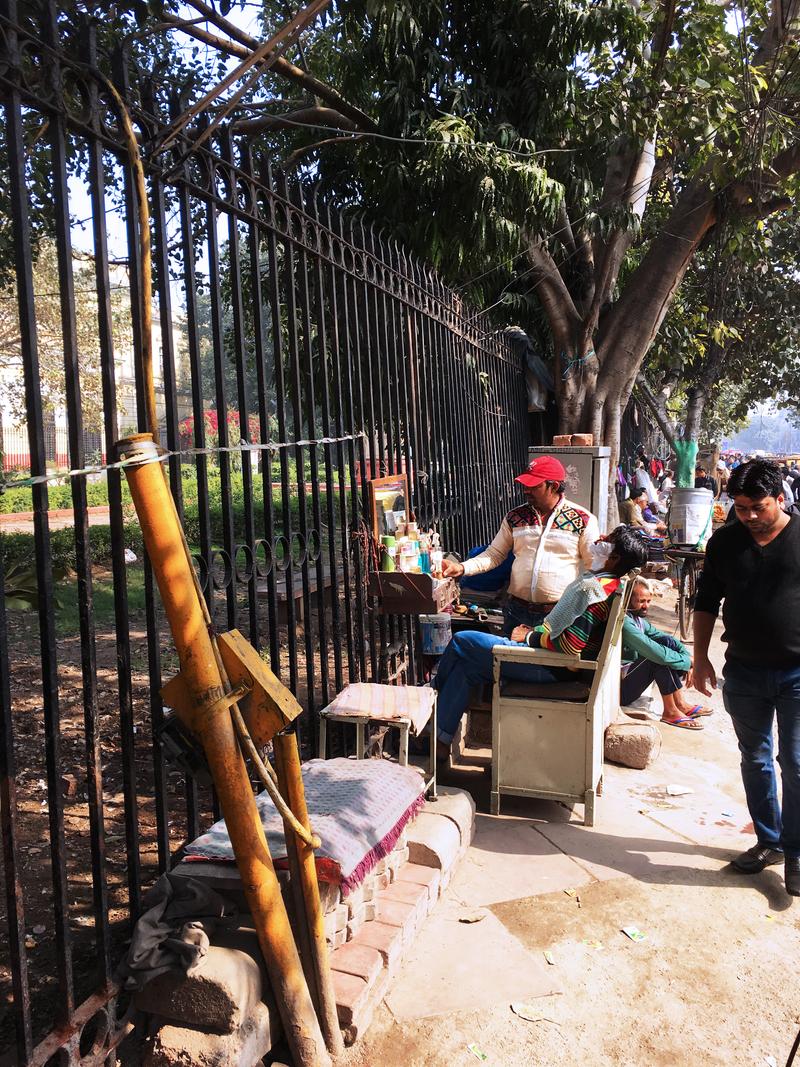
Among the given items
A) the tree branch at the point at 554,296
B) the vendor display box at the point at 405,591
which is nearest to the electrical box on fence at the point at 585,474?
the tree branch at the point at 554,296

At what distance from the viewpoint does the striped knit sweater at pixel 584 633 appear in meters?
4.40

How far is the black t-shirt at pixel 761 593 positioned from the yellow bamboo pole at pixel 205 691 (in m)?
2.59

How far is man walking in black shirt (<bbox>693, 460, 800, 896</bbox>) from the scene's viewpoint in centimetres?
386

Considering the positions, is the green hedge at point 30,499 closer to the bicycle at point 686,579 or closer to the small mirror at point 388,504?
the bicycle at point 686,579

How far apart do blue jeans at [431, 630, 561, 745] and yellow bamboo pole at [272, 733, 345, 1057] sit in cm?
231

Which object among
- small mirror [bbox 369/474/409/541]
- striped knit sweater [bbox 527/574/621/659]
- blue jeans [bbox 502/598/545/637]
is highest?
small mirror [bbox 369/474/409/541]

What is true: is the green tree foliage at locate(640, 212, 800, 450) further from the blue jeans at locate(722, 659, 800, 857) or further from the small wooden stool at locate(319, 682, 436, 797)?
the small wooden stool at locate(319, 682, 436, 797)

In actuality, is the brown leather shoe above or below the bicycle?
below

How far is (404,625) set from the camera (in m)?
5.32

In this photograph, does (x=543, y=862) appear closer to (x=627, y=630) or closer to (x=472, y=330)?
(x=627, y=630)

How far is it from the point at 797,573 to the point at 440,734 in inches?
85.6

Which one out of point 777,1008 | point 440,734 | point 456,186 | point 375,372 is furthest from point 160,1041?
point 456,186

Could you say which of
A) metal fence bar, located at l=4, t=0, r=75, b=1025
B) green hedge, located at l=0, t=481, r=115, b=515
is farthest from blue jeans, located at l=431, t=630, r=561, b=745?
green hedge, located at l=0, t=481, r=115, b=515

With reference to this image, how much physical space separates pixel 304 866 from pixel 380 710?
4.80 feet
